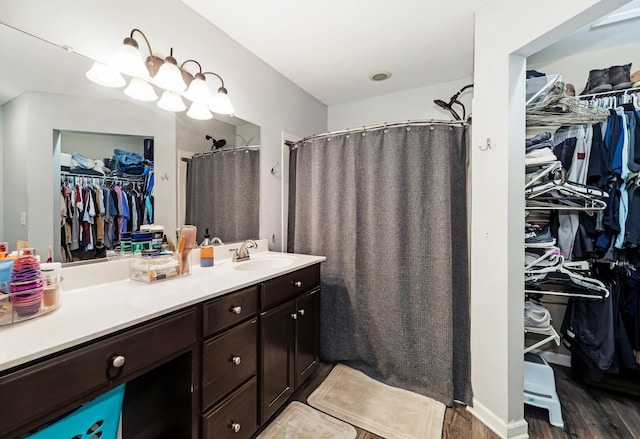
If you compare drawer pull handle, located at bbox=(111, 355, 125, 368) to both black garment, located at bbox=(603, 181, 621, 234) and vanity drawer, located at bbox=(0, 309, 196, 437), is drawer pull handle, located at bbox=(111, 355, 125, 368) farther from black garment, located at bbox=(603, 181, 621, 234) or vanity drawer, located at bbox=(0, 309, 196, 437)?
black garment, located at bbox=(603, 181, 621, 234)

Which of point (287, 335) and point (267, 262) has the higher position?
point (267, 262)

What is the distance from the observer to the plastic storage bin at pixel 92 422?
795 millimetres

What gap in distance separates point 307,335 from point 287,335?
0.24 m

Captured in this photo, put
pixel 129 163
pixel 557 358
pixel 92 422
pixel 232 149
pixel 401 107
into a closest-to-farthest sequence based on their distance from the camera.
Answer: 1. pixel 92 422
2. pixel 129 163
3. pixel 232 149
4. pixel 557 358
5. pixel 401 107

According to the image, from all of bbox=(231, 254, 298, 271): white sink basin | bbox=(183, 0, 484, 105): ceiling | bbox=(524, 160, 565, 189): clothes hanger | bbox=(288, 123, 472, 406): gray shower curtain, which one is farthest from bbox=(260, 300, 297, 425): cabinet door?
bbox=(183, 0, 484, 105): ceiling

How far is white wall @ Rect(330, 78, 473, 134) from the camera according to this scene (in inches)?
95.7

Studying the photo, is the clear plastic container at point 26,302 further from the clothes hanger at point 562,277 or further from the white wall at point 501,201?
the clothes hanger at point 562,277

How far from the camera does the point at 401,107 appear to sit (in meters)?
2.66

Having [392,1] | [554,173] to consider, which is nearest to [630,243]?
[554,173]

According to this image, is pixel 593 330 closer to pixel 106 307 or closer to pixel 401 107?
pixel 401 107

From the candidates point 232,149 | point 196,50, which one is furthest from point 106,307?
point 196,50

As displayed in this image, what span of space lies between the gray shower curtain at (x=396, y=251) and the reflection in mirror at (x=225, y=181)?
0.48 meters

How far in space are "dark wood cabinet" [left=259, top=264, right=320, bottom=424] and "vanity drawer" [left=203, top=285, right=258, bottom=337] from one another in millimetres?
74

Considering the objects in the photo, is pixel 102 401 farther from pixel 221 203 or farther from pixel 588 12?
pixel 588 12
